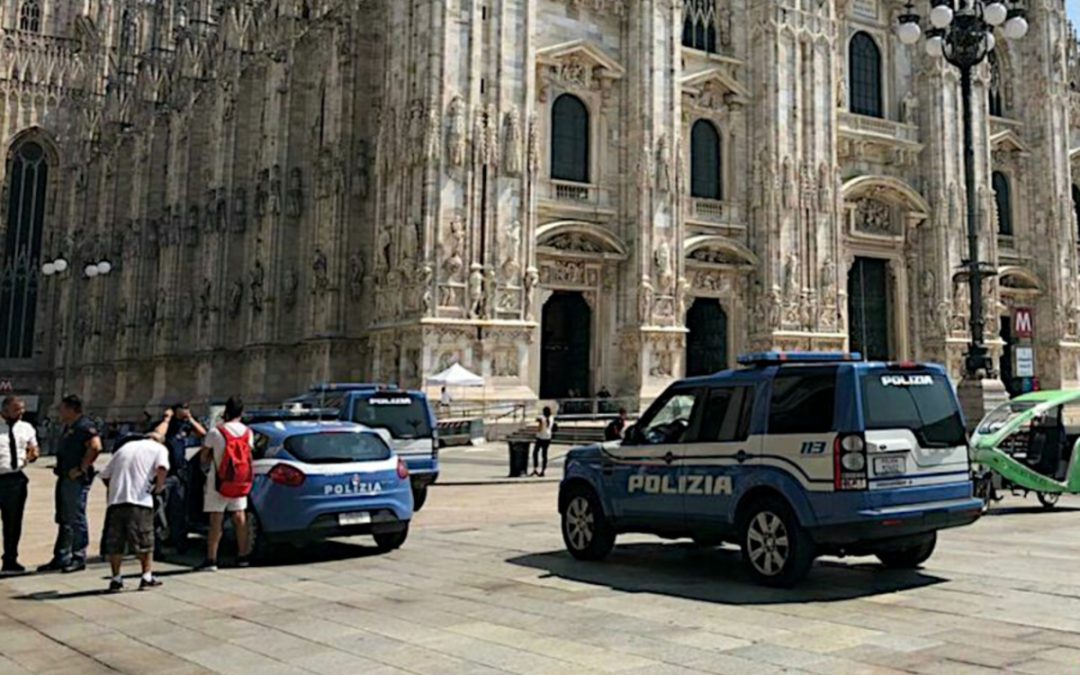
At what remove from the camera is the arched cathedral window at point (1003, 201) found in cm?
4284

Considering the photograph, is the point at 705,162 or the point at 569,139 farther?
the point at 705,162

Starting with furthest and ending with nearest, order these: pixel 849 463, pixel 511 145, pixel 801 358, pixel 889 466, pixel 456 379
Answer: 1. pixel 511 145
2. pixel 456 379
3. pixel 801 358
4. pixel 889 466
5. pixel 849 463

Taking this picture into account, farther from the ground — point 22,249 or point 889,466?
point 22,249

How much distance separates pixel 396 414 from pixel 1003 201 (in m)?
36.7

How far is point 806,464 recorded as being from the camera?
802cm

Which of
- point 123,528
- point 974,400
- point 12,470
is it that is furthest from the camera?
point 974,400

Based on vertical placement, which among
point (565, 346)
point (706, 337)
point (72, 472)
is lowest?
point (72, 472)

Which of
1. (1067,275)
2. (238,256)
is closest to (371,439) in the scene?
(238,256)

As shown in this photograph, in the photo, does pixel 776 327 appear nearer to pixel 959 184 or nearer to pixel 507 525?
pixel 959 184

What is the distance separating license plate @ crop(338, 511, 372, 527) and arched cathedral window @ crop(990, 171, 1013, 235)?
130 ft

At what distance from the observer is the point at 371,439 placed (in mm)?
10891

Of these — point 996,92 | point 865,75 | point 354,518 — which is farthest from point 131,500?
point 996,92

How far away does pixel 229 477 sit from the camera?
9.55 metres

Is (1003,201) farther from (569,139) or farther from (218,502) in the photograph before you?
(218,502)
